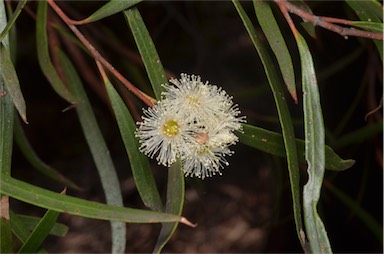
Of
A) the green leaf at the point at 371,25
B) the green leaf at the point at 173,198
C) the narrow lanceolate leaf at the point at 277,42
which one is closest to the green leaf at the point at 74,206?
the green leaf at the point at 173,198

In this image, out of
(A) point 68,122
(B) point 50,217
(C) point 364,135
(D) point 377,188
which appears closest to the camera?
(B) point 50,217

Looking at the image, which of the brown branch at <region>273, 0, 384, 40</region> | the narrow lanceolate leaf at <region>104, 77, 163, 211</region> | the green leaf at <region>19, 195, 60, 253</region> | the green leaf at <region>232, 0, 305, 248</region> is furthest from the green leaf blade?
the brown branch at <region>273, 0, 384, 40</region>

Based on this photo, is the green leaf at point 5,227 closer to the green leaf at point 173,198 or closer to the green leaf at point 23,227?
the green leaf at point 23,227

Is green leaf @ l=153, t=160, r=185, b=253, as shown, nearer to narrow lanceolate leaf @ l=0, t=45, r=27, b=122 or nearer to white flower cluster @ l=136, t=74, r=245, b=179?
white flower cluster @ l=136, t=74, r=245, b=179

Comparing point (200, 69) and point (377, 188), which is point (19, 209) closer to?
point (200, 69)

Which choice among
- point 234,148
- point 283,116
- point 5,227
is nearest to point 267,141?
point 283,116

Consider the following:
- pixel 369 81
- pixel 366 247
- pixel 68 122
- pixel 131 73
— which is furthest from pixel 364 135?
pixel 68 122
